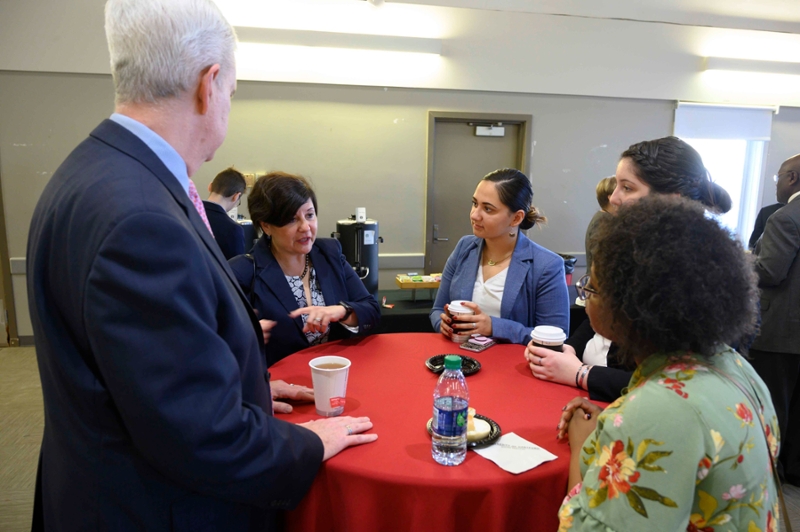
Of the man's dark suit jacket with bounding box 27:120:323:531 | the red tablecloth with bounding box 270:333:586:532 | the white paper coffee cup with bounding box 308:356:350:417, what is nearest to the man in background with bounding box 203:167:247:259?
the white paper coffee cup with bounding box 308:356:350:417

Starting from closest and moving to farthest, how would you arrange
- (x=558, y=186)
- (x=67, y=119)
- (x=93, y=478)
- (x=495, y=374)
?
(x=93, y=478) < (x=495, y=374) < (x=67, y=119) < (x=558, y=186)

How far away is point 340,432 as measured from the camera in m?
1.10

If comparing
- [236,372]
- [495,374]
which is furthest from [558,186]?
[236,372]

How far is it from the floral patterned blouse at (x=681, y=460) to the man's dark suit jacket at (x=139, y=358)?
1.87ft

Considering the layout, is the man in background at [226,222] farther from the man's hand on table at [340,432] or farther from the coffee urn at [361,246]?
the man's hand on table at [340,432]

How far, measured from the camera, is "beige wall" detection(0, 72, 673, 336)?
4207 mm

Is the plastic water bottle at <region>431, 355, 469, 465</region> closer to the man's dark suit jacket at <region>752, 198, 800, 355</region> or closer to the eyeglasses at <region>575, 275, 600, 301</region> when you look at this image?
the eyeglasses at <region>575, 275, 600, 301</region>

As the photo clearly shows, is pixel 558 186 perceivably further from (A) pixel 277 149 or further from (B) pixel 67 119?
(B) pixel 67 119

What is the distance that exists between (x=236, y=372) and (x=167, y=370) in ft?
0.38

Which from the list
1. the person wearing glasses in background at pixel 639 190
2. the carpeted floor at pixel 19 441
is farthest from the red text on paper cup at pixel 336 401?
the carpeted floor at pixel 19 441

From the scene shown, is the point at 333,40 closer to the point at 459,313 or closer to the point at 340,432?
the point at 459,313

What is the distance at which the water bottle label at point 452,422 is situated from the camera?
3.36ft

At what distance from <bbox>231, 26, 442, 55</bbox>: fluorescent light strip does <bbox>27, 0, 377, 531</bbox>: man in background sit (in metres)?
3.88

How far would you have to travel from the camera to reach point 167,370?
71 centimetres
